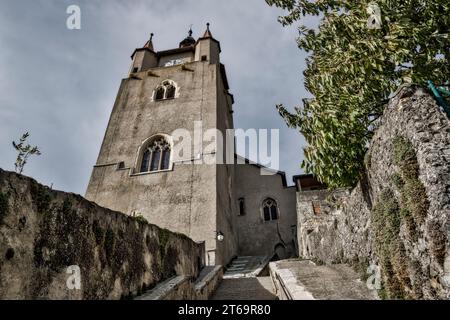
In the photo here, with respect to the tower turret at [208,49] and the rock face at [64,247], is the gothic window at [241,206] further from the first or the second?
the rock face at [64,247]

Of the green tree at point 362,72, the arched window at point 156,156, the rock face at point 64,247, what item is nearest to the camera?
the rock face at point 64,247

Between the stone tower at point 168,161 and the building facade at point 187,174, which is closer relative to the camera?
the stone tower at point 168,161

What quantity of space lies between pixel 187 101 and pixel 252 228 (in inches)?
362

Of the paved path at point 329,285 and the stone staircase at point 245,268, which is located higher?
the paved path at point 329,285

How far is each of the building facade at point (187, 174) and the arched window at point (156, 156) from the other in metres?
0.06

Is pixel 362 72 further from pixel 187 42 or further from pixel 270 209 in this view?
pixel 187 42

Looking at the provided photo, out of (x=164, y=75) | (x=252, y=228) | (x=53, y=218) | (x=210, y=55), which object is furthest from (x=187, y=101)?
(x=53, y=218)

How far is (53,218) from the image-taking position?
3.09 m

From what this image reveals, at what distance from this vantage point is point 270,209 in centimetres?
1839

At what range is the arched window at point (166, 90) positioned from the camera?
18.4m

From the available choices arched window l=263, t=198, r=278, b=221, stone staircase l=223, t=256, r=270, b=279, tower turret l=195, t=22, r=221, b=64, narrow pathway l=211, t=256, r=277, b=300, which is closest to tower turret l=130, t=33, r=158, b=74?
tower turret l=195, t=22, r=221, b=64

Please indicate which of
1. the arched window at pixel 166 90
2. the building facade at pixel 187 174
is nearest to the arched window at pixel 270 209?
the building facade at pixel 187 174

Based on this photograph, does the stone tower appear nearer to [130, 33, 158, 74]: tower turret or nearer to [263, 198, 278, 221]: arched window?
[130, 33, 158, 74]: tower turret

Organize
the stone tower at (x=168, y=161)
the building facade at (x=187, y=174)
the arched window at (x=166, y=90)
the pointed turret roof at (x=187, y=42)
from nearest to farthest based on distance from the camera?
the stone tower at (x=168, y=161), the building facade at (x=187, y=174), the arched window at (x=166, y=90), the pointed turret roof at (x=187, y=42)
